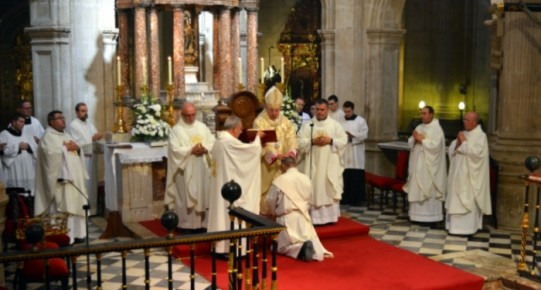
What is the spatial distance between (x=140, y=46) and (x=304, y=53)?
8265 mm

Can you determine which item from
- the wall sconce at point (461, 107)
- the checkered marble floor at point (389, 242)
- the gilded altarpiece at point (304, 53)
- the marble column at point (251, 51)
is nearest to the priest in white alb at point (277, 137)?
the checkered marble floor at point (389, 242)

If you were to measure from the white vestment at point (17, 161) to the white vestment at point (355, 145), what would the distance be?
501cm

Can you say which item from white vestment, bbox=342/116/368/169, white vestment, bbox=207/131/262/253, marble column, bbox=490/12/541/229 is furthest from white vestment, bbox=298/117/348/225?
marble column, bbox=490/12/541/229

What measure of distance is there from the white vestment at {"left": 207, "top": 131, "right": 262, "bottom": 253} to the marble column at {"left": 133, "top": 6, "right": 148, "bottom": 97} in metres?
3.59

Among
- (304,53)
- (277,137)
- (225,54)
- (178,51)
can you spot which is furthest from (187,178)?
(304,53)

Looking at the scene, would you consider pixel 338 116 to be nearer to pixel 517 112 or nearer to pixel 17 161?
pixel 517 112

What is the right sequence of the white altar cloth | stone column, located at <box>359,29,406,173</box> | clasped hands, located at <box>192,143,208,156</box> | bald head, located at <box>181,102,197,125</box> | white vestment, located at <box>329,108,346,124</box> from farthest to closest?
stone column, located at <box>359,29,406,173</box>, white vestment, located at <box>329,108,346,124</box>, the white altar cloth, bald head, located at <box>181,102,197,125</box>, clasped hands, located at <box>192,143,208,156</box>

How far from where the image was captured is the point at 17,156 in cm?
1025

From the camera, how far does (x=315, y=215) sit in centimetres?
945

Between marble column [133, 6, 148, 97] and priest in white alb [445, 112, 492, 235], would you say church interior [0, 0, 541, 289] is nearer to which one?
marble column [133, 6, 148, 97]

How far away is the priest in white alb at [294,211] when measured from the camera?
797 cm

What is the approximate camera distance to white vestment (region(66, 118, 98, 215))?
1070cm

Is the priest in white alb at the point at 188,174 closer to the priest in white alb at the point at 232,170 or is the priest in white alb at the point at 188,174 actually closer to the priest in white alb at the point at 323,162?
the priest in white alb at the point at 232,170

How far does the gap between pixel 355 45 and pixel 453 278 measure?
6.94 m
